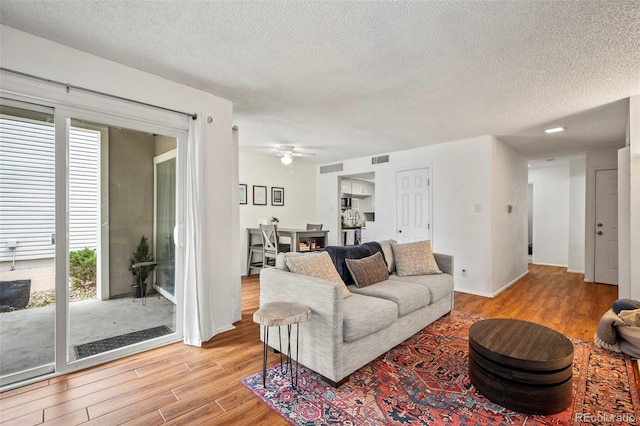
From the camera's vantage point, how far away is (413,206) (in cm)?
538

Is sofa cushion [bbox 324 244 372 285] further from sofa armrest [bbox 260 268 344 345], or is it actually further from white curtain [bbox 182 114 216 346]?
white curtain [bbox 182 114 216 346]

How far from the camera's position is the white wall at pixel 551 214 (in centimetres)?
699

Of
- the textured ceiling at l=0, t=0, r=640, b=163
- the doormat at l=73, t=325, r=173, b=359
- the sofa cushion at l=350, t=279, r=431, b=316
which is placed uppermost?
the textured ceiling at l=0, t=0, r=640, b=163

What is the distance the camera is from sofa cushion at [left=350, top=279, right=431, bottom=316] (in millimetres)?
A: 2691

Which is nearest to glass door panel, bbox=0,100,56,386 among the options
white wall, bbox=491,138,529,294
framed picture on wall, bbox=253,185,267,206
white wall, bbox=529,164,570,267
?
framed picture on wall, bbox=253,185,267,206

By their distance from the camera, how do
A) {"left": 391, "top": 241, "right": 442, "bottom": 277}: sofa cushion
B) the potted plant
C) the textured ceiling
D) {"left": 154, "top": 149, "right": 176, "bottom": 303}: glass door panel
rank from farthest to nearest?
{"left": 391, "top": 241, "right": 442, "bottom": 277}: sofa cushion → {"left": 154, "top": 149, "right": 176, "bottom": 303}: glass door panel → the potted plant → the textured ceiling

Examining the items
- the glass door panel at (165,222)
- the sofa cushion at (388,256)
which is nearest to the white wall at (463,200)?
the sofa cushion at (388,256)

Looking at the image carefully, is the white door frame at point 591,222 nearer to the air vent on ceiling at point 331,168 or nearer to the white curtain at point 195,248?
the air vent on ceiling at point 331,168

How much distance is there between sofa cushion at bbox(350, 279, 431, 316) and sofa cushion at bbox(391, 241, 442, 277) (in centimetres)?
40

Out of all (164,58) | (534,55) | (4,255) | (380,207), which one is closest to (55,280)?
(4,255)

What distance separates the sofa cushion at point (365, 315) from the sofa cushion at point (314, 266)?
17cm

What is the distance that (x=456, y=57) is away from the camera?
228 cm

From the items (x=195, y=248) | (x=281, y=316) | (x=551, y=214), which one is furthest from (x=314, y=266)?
(x=551, y=214)

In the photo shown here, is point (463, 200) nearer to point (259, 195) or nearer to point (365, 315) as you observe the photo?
point (365, 315)
